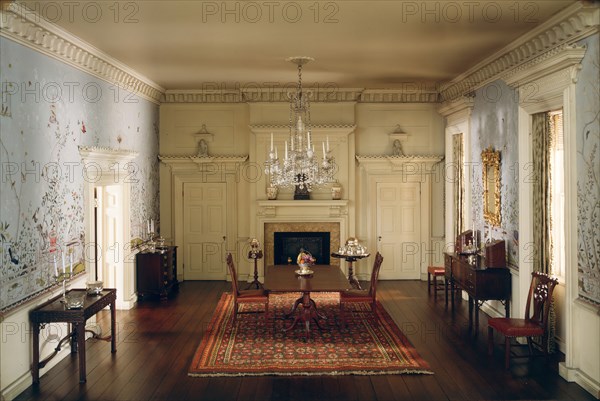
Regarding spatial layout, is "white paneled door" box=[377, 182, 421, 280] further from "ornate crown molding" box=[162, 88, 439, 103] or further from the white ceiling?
the white ceiling

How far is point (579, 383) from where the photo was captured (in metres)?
5.48

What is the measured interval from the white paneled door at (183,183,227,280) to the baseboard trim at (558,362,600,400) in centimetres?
686

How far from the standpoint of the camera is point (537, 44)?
6449 millimetres

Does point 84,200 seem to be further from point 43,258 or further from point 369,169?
point 369,169

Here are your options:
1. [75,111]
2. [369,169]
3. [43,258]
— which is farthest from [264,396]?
[369,169]

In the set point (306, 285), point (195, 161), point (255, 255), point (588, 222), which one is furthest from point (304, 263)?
point (195, 161)

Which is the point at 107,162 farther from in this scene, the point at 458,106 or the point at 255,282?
the point at 458,106

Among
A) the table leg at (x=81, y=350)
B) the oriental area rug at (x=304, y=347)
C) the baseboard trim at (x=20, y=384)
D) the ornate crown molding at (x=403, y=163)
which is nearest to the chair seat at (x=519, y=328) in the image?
the oriental area rug at (x=304, y=347)

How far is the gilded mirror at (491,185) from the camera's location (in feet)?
25.5

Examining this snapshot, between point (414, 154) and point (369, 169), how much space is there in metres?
0.93

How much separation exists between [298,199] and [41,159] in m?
5.56

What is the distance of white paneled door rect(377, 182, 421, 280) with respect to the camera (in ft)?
36.3

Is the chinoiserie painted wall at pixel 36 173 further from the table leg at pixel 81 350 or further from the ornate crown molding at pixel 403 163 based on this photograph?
the ornate crown molding at pixel 403 163

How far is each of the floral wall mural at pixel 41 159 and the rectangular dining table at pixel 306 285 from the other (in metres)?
2.51
